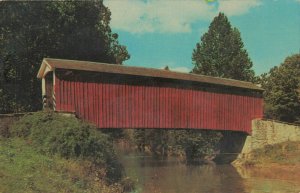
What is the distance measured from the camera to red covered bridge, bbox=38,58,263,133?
2914 cm

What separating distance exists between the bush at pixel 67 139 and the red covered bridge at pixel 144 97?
441 centimetres

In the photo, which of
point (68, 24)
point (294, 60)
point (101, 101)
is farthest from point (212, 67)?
point (101, 101)

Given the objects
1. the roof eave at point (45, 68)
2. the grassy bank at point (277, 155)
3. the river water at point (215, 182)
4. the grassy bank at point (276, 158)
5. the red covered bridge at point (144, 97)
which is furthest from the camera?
the grassy bank at point (277, 155)

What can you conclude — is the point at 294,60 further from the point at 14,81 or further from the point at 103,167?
the point at 103,167

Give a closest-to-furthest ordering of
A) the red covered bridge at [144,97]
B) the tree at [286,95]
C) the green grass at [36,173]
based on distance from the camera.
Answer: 1. the green grass at [36,173]
2. the red covered bridge at [144,97]
3. the tree at [286,95]

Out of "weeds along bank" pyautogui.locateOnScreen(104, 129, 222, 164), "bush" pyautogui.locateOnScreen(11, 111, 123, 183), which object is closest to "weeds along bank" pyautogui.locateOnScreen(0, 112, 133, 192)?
"bush" pyautogui.locateOnScreen(11, 111, 123, 183)

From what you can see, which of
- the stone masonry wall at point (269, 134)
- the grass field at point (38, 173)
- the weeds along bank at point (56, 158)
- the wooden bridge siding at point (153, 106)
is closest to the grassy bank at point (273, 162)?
the stone masonry wall at point (269, 134)

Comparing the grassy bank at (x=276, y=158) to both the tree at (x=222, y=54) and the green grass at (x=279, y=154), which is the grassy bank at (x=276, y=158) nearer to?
the green grass at (x=279, y=154)

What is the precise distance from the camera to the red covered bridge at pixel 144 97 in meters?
29.1

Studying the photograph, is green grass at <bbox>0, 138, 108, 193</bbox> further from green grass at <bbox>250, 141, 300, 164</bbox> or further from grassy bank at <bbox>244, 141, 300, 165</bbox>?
green grass at <bbox>250, 141, 300, 164</bbox>

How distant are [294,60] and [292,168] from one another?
2043 centimetres

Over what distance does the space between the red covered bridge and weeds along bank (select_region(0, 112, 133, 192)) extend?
4.37 meters

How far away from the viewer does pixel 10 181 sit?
14.6 meters

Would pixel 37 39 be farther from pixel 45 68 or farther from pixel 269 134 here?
pixel 269 134
